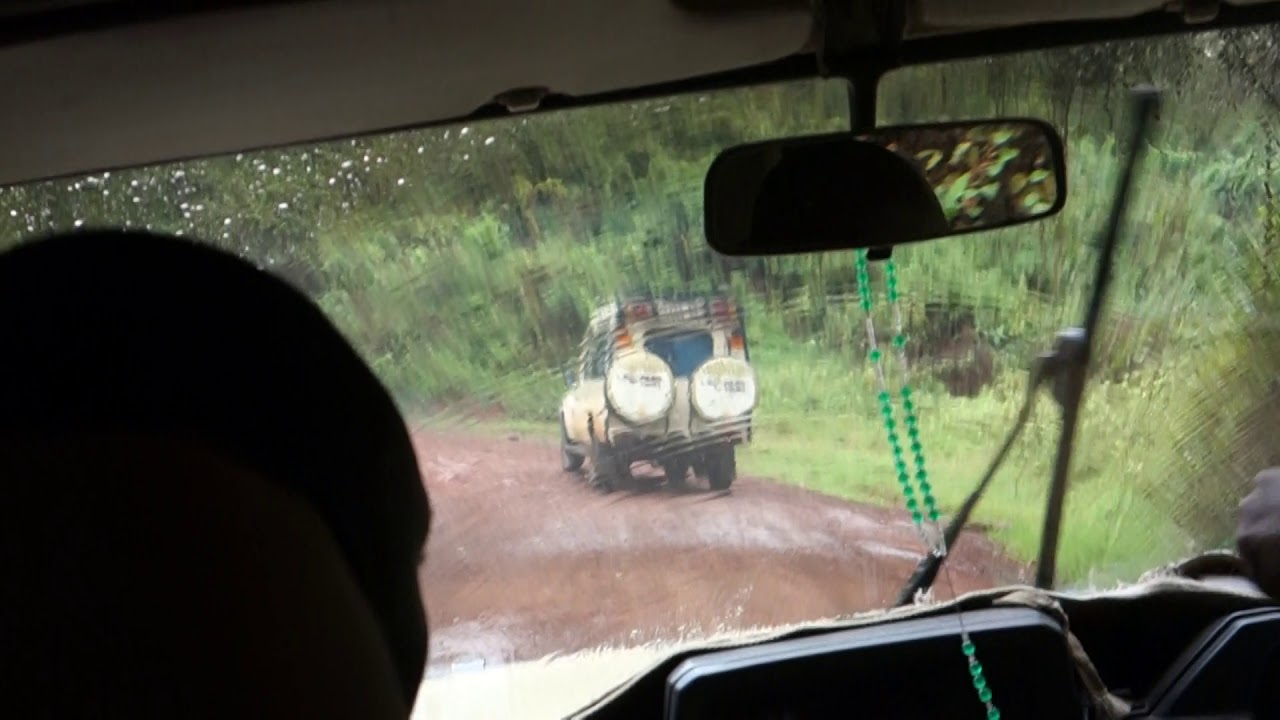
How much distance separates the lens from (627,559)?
11.8ft

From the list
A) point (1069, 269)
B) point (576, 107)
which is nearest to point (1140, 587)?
point (1069, 269)

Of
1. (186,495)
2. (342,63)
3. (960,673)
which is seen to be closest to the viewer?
(186,495)

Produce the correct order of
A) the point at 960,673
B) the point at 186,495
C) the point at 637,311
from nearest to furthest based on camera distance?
the point at 186,495 → the point at 960,673 → the point at 637,311

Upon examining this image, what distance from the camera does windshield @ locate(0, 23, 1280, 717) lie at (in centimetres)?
318

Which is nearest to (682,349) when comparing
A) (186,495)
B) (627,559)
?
(627,559)

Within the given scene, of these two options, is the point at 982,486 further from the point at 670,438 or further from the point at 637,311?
the point at 637,311

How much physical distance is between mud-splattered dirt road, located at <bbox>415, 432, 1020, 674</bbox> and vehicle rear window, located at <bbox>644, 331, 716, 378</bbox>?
0.34 metres

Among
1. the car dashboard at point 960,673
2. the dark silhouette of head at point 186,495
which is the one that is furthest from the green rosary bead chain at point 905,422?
the dark silhouette of head at point 186,495

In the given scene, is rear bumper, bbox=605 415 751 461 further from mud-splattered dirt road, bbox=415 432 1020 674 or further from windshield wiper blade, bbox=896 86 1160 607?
windshield wiper blade, bbox=896 86 1160 607

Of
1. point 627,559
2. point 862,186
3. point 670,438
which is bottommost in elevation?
point 627,559

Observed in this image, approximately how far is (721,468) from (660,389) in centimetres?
29

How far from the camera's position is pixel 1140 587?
11.7 feet

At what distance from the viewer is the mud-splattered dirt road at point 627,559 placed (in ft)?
11.6

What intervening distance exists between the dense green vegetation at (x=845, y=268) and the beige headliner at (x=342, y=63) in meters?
0.18
